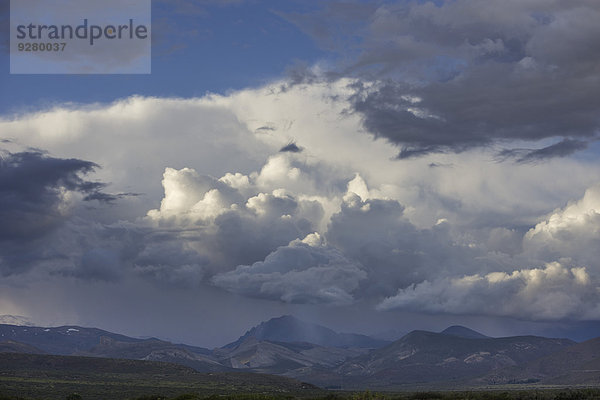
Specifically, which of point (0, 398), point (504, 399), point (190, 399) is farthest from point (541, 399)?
point (0, 398)

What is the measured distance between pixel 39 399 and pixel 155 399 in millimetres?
40405

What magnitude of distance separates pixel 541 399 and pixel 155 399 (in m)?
97.6

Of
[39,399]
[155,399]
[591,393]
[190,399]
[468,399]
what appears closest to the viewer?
[468,399]

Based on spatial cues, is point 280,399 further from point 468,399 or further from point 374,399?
point 468,399

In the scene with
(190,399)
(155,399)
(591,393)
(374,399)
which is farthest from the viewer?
(155,399)

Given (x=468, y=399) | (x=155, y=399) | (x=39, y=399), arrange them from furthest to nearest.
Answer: (x=39, y=399) → (x=155, y=399) → (x=468, y=399)

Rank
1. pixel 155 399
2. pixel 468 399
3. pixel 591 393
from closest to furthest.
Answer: pixel 468 399
pixel 591 393
pixel 155 399

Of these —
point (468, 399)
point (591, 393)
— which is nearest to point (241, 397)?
point (468, 399)

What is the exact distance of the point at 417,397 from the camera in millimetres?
158875

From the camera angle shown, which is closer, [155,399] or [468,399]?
[468,399]

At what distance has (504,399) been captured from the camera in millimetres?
145250

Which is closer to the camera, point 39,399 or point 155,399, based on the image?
point 155,399

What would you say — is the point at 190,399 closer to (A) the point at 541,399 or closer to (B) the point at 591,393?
(A) the point at 541,399

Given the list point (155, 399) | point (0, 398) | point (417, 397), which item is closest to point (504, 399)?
point (417, 397)
